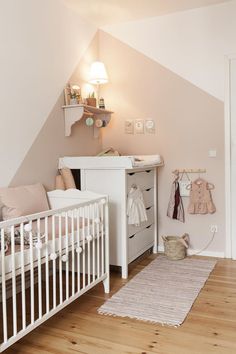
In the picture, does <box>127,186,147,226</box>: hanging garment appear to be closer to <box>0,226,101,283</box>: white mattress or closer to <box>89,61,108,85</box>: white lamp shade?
<box>0,226,101,283</box>: white mattress

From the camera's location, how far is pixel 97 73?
3488mm

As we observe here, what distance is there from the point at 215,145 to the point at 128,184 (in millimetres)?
1075

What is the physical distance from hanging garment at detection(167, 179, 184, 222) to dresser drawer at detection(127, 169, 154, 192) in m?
0.24

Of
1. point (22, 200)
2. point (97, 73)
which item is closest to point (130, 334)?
point (22, 200)

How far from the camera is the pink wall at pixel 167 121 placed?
11.3 feet

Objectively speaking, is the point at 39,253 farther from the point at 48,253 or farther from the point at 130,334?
the point at 130,334

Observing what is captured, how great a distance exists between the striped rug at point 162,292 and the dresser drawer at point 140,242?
0.16 meters

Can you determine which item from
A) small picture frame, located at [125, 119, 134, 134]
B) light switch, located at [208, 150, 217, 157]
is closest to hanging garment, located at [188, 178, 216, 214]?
light switch, located at [208, 150, 217, 157]

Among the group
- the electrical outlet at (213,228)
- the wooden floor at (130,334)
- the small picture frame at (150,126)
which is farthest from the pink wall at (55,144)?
the electrical outlet at (213,228)

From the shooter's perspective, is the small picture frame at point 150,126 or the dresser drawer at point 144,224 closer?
the dresser drawer at point 144,224

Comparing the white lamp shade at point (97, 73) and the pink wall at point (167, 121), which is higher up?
the white lamp shade at point (97, 73)

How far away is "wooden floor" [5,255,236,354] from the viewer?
72.1 inches

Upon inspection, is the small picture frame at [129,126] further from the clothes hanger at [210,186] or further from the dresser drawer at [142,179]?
the clothes hanger at [210,186]

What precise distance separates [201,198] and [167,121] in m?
0.88
